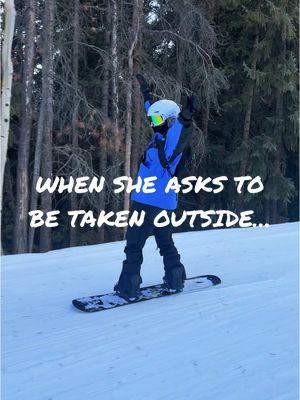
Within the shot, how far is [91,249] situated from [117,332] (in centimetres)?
285

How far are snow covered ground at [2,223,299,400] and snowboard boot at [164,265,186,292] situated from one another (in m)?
0.15

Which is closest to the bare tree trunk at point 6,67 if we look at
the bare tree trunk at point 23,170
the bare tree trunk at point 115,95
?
the bare tree trunk at point 23,170

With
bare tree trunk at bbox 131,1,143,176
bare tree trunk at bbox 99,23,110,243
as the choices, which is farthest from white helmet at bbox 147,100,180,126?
bare tree trunk at bbox 131,1,143,176

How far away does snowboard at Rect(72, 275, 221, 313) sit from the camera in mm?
4398

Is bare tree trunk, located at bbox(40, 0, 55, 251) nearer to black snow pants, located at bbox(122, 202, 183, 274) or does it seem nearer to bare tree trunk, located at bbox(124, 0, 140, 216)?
bare tree trunk, located at bbox(124, 0, 140, 216)

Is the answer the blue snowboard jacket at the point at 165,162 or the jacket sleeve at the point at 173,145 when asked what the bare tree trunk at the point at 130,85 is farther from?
the jacket sleeve at the point at 173,145

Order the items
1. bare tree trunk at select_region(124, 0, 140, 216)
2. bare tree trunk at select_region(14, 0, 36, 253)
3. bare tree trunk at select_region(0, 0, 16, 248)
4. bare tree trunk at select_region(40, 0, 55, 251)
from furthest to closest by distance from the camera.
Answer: bare tree trunk at select_region(124, 0, 140, 216) → bare tree trunk at select_region(14, 0, 36, 253) → bare tree trunk at select_region(40, 0, 55, 251) → bare tree trunk at select_region(0, 0, 16, 248)

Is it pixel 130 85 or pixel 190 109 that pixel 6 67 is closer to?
pixel 190 109

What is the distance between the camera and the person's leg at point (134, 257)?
180 inches

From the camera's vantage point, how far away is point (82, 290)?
5039 mm

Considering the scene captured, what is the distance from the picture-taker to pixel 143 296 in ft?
15.2

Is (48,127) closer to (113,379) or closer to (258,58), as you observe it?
(258,58)

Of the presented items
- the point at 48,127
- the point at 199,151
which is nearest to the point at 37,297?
the point at 48,127

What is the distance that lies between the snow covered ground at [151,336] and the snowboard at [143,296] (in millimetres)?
85
